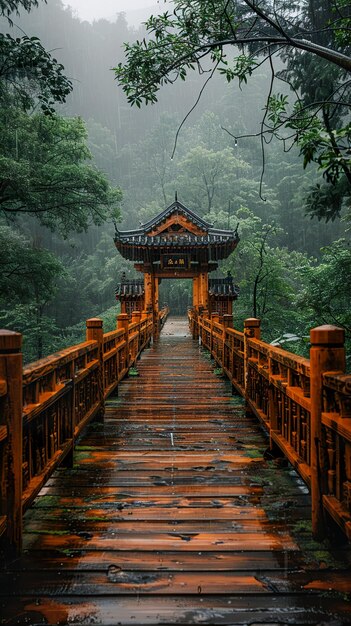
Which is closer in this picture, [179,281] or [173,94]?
[179,281]

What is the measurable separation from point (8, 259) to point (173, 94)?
59914 mm

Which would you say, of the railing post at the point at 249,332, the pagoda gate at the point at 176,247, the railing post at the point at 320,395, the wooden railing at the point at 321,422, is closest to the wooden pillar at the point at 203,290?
the pagoda gate at the point at 176,247

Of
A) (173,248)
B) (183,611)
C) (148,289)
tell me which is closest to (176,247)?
(173,248)

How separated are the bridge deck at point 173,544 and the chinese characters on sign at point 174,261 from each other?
1308cm

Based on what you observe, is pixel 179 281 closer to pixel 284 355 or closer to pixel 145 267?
pixel 145 267

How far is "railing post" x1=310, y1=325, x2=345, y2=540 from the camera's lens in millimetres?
2473

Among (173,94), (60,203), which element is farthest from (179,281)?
(173,94)

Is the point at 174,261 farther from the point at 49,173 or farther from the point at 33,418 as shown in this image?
the point at 33,418

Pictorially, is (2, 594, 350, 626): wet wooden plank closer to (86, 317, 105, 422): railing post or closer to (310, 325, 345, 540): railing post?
(310, 325, 345, 540): railing post

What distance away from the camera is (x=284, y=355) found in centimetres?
336

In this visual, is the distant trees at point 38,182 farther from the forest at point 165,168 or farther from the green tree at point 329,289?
the green tree at point 329,289

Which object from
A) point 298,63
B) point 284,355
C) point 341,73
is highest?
point 298,63

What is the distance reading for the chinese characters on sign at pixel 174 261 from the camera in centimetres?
1730

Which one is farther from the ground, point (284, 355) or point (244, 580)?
point (284, 355)
